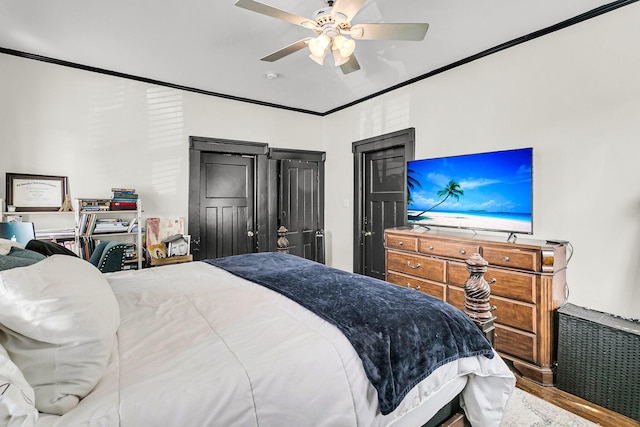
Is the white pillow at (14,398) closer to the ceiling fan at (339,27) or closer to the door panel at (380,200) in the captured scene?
the ceiling fan at (339,27)

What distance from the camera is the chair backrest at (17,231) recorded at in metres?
2.43

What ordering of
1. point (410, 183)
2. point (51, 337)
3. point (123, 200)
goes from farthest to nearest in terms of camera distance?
point (410, 183) → point (123, 200) → point (51, 337)

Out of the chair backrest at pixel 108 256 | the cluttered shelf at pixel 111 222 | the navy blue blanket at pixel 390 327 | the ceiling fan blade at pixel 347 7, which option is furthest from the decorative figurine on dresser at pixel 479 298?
the cluttered shelf at pixel 111 222

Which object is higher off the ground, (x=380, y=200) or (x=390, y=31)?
(x=390, y=31)

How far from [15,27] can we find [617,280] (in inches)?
197

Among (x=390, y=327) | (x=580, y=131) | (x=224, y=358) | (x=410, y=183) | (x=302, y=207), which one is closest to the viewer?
(x=224, y=358)

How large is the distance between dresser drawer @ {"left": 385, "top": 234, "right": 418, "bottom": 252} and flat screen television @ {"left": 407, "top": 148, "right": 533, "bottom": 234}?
285 millimetres

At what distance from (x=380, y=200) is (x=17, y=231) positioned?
12.0 ft

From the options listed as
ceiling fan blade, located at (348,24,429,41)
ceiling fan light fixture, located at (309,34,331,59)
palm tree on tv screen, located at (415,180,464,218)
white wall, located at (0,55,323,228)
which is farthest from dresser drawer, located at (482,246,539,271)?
white wall, located at (0,55,323,228)

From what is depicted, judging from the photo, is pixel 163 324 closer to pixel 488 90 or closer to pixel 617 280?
pixel 617 280

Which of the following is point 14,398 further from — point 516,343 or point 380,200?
point 380,200

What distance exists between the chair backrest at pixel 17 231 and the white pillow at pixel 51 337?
2048mm

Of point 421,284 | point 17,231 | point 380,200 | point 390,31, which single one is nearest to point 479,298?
point 421,284

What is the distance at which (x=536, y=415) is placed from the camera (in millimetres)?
1884
